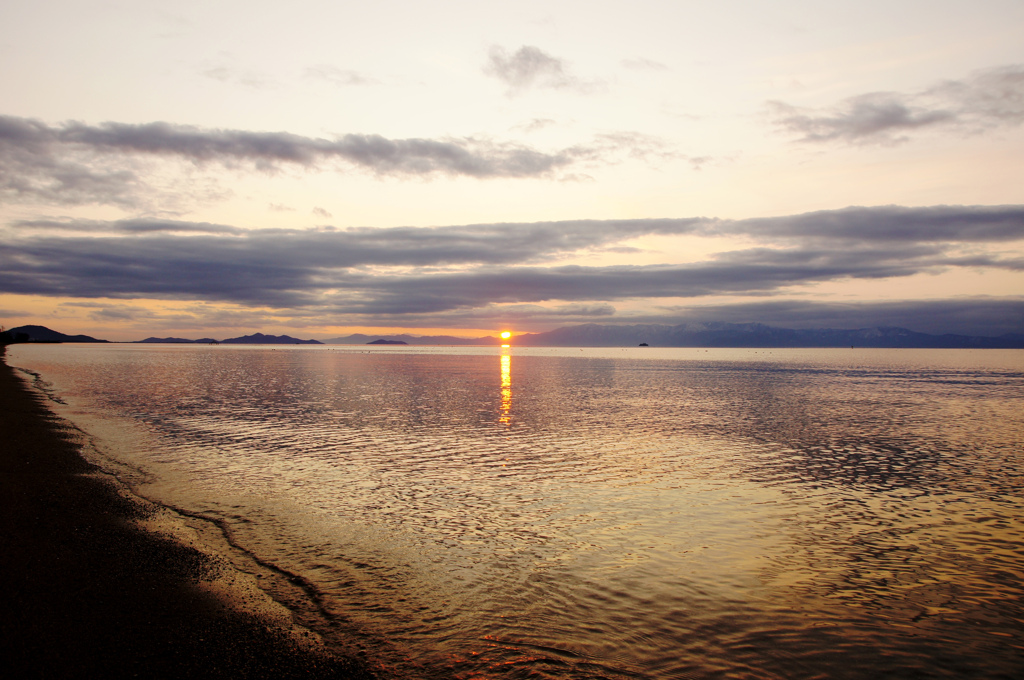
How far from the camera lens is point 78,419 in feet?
121

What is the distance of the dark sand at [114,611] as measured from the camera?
8648mm

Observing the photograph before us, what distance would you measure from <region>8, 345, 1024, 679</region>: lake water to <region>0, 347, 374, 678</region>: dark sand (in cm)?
118

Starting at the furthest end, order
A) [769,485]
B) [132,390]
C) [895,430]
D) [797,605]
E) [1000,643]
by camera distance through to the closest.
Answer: [132,390] → [895,430] → [769,485] → [797,605] → [1000,643]

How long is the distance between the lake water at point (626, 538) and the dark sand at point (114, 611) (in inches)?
46.3

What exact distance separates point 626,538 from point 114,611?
38.6 feet

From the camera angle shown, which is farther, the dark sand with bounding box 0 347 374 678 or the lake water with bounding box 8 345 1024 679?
the lake water with bounding box 8 345 1024 679

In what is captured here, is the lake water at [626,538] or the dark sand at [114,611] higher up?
the dark sand at [114,611]

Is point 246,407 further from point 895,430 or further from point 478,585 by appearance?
point 895,430

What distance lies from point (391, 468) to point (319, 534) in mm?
8698

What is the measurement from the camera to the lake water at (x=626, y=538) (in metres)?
10.2

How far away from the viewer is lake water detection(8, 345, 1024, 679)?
10.2m

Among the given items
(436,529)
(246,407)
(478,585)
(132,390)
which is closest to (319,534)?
(436,529)

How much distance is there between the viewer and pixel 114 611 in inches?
402

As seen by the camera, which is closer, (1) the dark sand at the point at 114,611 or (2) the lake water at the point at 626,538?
(1) the dark sand at the point at 114,611
